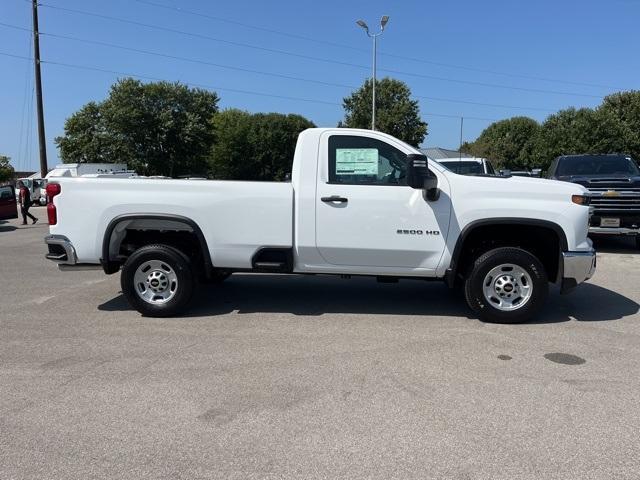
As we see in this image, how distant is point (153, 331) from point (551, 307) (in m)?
4.78

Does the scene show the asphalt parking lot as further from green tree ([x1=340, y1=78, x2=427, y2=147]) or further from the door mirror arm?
green tree ([x1=340, y1=78, x2=427, y2=147])

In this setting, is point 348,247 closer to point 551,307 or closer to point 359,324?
point 359,324

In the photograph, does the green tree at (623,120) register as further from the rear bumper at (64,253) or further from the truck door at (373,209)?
the rear bumper at (64,253)

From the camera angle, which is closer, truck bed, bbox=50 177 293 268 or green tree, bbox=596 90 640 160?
truck bed, bbox=50 177 293 268

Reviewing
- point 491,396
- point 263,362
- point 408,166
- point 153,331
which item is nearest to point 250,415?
point 263,362

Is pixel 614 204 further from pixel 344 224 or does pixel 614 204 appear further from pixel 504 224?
pixel 344 224

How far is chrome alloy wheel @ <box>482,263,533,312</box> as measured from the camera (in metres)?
5.84

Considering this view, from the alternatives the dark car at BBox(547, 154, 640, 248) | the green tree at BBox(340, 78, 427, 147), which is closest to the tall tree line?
the green tree at BBox(340, 78, 427, 147)

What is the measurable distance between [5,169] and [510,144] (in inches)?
2546

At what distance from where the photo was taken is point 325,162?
5.89 meters

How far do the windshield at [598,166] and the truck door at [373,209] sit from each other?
25.7ft

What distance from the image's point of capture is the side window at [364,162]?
230 inches

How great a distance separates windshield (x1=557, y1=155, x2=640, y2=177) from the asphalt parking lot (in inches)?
242

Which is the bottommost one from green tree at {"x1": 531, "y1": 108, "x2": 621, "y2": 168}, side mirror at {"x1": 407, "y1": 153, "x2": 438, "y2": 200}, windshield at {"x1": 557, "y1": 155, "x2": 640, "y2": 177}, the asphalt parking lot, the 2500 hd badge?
the asphalt parking lot
